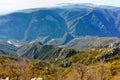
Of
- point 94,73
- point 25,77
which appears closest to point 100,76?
point 94,73

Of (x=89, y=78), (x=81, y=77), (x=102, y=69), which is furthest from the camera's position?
(x=102, y=69)

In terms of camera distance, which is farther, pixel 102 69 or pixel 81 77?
pixel 102 69

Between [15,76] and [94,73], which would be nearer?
[15,76]

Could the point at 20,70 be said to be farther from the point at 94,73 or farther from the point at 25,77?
the point at 94,73

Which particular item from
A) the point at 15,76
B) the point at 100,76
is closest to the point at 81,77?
the point at 100,76

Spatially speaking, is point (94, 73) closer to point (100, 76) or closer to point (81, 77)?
point (100, 76)

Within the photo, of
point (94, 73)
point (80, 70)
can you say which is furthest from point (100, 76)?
point (80, 70)

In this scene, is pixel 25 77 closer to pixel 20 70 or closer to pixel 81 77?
pixel 20 70

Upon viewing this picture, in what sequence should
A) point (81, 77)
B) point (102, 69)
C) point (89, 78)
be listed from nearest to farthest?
point (81, 77) < point (89, 78) < point (102, 69)
